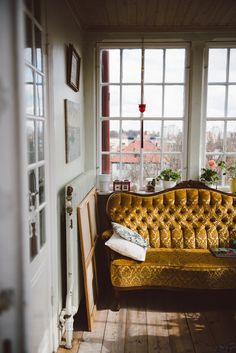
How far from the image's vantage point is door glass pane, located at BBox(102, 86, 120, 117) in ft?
12.4

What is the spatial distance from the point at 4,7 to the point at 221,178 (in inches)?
143

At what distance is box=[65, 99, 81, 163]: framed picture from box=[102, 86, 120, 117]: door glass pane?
73 centimetres

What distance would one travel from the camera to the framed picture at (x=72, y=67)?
106 inches

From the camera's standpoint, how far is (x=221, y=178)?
3812mm

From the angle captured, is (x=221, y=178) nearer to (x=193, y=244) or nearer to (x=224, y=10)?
(x=193, y=244)

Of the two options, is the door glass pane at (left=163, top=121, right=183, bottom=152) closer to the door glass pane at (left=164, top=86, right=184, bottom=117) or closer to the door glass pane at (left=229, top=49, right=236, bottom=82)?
the door glass pane at (left=164, top=86, right=184, bottom=117)

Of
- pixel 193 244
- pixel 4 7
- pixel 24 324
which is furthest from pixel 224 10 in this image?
pixel 24 324

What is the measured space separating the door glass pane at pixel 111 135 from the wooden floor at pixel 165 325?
166cm

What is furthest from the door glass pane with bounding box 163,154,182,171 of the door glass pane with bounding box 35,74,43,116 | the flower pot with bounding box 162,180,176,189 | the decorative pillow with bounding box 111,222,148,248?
the door glass pane with bounding box 35,74,43,116

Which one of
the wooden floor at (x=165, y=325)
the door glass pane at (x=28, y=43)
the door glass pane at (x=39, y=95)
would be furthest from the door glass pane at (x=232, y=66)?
the door glass pane at (x=28, y=43)

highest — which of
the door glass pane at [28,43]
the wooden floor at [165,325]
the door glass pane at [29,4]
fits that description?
the door glass pane at [29,4]

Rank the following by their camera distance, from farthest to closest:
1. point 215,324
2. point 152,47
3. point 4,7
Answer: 1. point 152,47
2. point 215,324
3. point 4,7

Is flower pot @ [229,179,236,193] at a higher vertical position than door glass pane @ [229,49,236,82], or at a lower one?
lower

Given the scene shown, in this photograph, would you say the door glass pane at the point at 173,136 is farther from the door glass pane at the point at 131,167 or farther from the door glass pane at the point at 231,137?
the door glass pane at the point at 231,137
